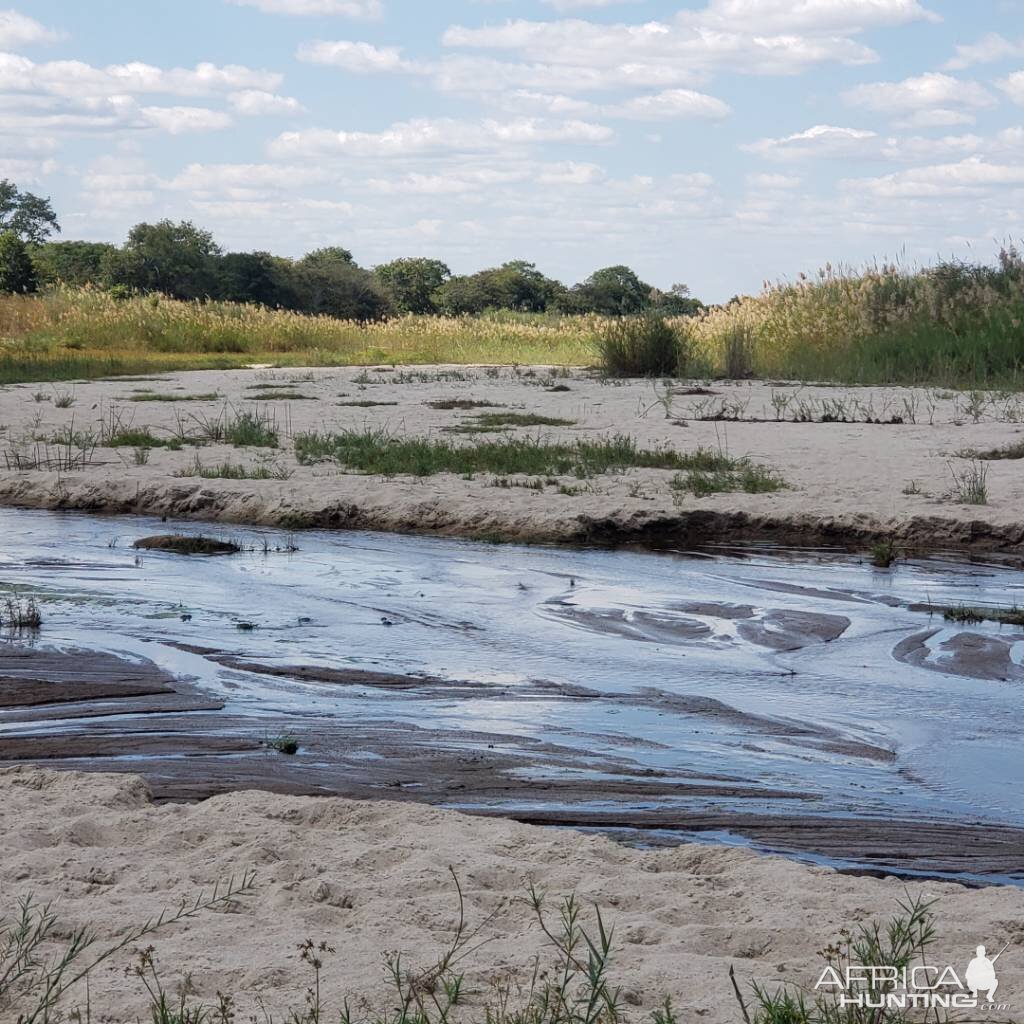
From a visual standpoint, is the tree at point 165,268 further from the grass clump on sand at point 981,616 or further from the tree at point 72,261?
the grass clump on sand at point 981,616

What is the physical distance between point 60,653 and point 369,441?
630 cm

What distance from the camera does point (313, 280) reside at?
5619cm

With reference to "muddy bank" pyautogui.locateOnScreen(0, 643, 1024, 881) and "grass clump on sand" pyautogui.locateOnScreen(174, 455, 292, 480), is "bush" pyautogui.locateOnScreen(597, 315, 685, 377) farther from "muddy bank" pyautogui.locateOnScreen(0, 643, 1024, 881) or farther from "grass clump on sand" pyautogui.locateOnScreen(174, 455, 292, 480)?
"muddy bank" pyautogui.locateOnScreen(0, 643, 1024, 881)

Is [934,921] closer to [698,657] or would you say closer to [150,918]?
[150,918]

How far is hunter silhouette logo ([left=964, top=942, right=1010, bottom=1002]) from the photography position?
2.82m

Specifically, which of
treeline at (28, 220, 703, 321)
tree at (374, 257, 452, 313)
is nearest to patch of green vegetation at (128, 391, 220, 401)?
treeline at (28, 220, 703, 321)

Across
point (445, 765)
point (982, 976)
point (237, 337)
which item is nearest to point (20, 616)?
point (445, 765)

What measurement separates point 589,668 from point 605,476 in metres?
4.87

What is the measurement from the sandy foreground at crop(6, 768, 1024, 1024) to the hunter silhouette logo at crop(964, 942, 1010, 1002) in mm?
34

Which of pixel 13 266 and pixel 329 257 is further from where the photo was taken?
pixel 329 257

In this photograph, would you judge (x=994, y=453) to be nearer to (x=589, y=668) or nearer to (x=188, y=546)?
(x=188, y=546)

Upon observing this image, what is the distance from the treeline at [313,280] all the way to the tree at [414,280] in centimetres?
5

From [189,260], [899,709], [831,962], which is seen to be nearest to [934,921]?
[831,962]

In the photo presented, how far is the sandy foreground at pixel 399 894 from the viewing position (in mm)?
Answer: 2963
